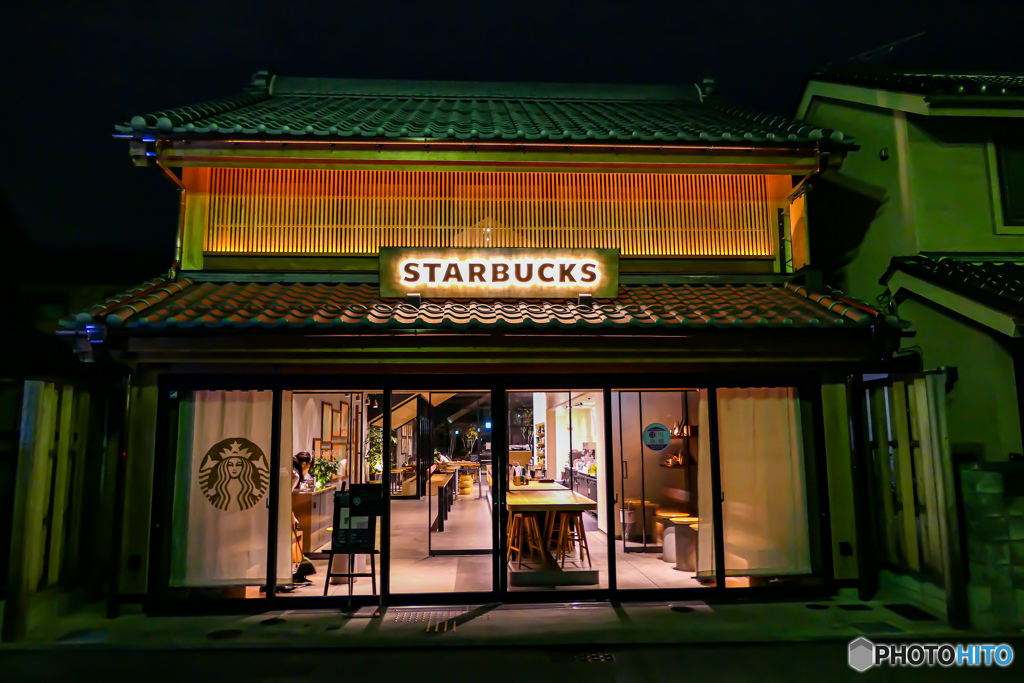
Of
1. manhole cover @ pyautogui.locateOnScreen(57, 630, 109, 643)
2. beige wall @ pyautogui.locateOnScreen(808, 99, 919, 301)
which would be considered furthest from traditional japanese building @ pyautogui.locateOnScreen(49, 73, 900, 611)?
beige wall @ pyautogui.locateOnScreen(808, 99, 919, 301)

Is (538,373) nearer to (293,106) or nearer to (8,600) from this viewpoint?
(8,600)

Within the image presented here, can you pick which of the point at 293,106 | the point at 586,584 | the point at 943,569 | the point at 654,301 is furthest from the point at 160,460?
the point at 943,569

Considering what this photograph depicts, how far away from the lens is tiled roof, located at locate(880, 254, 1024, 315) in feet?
23.1

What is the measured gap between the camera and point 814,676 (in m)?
5.12

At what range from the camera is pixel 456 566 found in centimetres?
853

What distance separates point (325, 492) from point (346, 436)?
0.85 m

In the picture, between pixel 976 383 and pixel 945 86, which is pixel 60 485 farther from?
pixel 945 86

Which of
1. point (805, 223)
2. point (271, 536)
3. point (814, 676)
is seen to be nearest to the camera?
point (814, 676)

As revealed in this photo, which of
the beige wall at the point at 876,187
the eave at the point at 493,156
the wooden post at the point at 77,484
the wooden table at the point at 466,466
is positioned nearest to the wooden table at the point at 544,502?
the eave at the point at 493,156

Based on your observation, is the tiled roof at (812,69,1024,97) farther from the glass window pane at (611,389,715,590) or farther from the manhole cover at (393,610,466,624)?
the manhole cover at (393,610,466,624)

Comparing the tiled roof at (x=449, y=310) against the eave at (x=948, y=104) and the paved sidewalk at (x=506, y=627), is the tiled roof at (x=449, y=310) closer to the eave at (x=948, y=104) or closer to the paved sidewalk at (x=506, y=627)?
the paved sidewalk at (x=506, y=627)

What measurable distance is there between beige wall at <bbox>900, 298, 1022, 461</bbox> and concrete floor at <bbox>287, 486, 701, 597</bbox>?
4079 mm

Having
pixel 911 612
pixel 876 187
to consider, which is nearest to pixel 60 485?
pixel 911 612

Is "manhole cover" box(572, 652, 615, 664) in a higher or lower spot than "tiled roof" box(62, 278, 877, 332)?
lower
